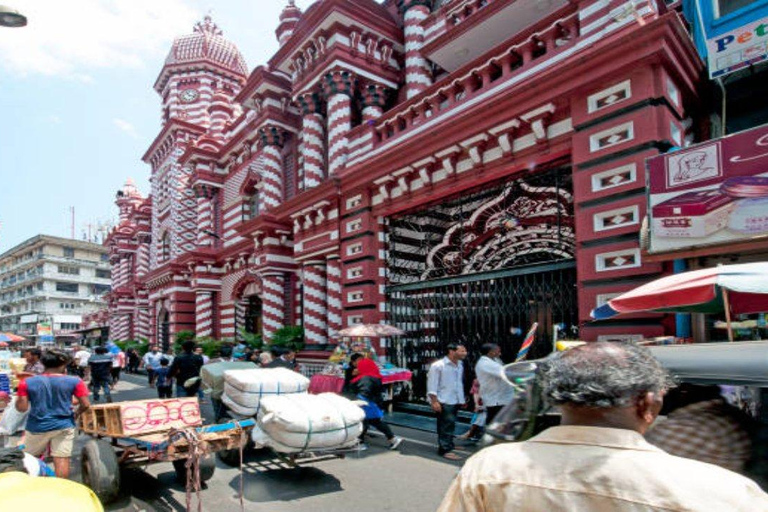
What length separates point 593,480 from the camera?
4.25 feet

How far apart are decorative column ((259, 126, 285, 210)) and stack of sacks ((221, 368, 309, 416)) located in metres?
10.5

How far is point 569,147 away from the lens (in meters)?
7.85

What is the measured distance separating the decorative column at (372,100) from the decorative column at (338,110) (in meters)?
0.46

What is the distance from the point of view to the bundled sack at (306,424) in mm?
5262

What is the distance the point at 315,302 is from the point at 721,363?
11830 millimetres

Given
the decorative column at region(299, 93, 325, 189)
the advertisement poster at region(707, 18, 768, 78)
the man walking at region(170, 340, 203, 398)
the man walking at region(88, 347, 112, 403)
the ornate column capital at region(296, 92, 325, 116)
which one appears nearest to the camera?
the advertisement poster at region(707, 18, 768, 78)

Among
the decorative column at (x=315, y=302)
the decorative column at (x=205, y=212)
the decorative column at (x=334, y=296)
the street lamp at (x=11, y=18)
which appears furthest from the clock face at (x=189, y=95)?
the street lamp at (x=11, y=18)

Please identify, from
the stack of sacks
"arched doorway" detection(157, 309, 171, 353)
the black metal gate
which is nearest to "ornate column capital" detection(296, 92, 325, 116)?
the black metal gate

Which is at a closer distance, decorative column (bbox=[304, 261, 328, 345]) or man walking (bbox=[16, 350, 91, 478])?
man walking (bbox=[16, 350, 91, 478])

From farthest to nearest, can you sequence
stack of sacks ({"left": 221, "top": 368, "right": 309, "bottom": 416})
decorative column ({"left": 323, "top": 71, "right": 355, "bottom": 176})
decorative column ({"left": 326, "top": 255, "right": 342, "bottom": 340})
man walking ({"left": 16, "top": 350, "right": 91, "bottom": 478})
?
decorative column ({"left": 323, "top": 71, "right": 355, "bottom": 176}), decorative column ({"left": 326, "top": 255, "right": 342, "bottom": 340}), stack of sacks ({"left": 221, "top": 368, "right": 309, "bottom": 416}), man walking ({"left": 16, "top": 350, "right": 91, "bottom": 478})

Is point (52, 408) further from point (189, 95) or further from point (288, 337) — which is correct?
point (189, 95)

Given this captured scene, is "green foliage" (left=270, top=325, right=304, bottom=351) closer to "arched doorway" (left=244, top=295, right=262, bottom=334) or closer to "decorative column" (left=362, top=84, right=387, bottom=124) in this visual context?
"arched doorway" (left=244, top=295, right=262, bottom=334)

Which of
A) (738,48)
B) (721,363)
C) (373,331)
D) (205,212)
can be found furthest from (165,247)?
(721,363)

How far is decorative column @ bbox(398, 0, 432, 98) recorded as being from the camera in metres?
12.8
